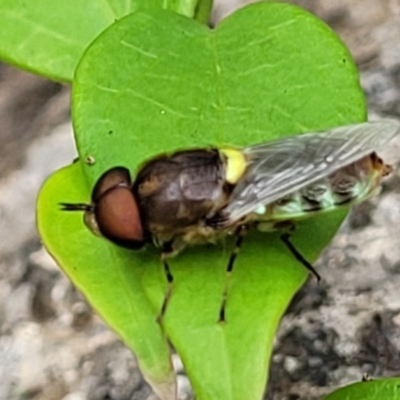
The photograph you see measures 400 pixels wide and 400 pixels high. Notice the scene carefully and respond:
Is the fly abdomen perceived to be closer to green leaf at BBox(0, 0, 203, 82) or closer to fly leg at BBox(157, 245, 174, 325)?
fly leg at BBox(157, 245, 174, 325)

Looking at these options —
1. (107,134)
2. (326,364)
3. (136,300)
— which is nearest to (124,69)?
(107,134)

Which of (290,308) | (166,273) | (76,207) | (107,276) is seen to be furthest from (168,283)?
(290,308)

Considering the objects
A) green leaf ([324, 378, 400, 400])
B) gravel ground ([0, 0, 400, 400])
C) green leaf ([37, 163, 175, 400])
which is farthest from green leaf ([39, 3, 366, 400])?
gravel ground ([0, 0, 400, 400])

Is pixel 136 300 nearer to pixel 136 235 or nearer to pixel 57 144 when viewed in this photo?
pixel 136 235

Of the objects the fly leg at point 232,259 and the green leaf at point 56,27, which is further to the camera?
the green leaf at point 56,27

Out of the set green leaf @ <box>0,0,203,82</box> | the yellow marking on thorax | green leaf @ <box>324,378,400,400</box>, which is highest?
green leaf @ <box>0,0,203,82</box>

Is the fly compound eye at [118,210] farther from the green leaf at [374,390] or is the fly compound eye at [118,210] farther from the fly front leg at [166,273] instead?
the green leaf at [374,390]

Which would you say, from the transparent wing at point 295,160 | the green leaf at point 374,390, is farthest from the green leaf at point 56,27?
the green leaf at point 374,390

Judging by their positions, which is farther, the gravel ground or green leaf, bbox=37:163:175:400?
the gravel ground
